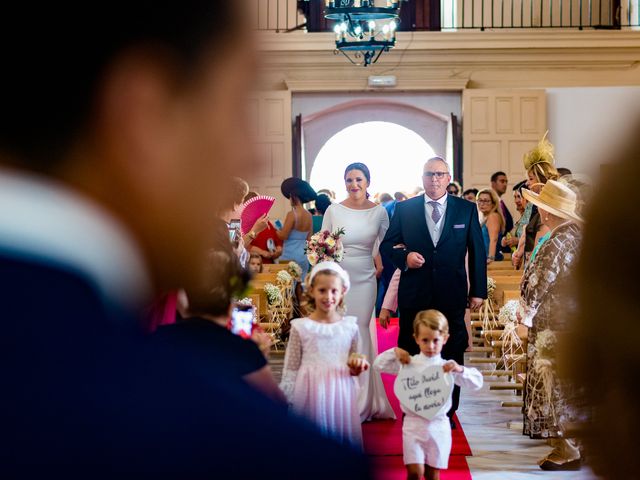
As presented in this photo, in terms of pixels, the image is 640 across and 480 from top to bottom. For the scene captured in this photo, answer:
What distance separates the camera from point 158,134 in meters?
0.70

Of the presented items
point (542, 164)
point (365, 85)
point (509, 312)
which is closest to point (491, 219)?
point (509, 312)

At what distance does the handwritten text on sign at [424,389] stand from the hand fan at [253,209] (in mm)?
4184

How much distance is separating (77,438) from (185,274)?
191 millimetres

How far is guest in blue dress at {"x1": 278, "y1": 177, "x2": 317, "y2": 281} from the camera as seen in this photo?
36.9 feet

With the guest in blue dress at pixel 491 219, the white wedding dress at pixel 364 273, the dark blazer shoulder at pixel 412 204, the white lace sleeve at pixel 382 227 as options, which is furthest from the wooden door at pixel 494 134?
the dark blazer shoulder at pixel 412 204

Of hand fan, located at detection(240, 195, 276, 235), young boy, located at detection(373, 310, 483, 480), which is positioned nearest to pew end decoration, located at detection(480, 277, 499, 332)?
hand fan, located at detection(240, 195, 276, 235)

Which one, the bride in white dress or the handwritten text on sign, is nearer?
the handwritten text on sign

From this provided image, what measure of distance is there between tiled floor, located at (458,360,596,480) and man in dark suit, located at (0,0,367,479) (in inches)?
206

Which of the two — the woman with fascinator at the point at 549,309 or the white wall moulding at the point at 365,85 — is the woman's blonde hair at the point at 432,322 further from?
the white wall moulding at the point at 365,85

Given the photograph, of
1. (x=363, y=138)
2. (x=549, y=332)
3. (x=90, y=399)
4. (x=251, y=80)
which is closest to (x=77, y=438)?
(x=90, y=399)

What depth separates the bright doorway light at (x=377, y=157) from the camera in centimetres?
2744

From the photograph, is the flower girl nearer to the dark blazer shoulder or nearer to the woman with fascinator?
the woman with fascinator

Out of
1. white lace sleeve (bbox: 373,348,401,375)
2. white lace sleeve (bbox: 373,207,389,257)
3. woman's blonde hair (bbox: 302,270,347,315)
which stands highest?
white lace sleeve (bbox: 373,207,389,257)

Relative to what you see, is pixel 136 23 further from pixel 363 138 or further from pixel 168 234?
pixel 363 138
